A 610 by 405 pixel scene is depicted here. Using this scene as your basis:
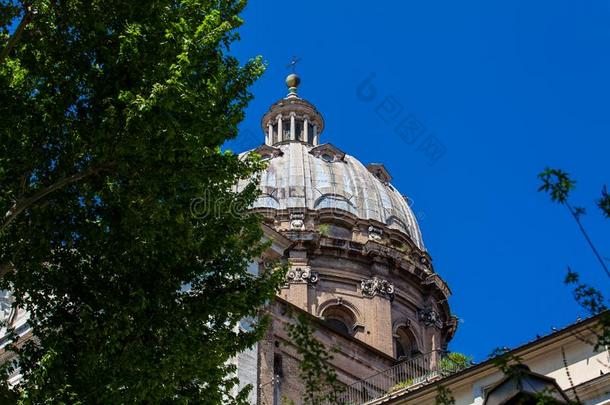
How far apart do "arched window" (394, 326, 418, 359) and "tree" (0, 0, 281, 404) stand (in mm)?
27034

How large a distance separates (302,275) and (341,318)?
234 cm

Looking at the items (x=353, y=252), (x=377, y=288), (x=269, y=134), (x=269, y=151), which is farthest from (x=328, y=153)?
(x=377, y=288)

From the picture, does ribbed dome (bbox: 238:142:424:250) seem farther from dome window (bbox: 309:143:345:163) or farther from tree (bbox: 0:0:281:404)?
tree (bbox: 0:0:281:404)

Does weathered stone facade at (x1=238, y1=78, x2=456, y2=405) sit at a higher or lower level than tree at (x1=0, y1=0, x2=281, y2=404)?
higher

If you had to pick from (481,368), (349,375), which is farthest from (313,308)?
(481,368)

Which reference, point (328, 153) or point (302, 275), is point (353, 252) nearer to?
point (302, 275)

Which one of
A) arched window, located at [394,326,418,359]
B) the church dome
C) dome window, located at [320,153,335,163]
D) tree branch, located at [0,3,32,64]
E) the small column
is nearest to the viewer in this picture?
tree branch, located at [0,3,32,64]

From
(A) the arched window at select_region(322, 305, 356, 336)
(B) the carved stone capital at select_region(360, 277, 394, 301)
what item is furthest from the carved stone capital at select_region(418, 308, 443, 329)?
(A) the arched window at select_region(322, 305, 356, 336)

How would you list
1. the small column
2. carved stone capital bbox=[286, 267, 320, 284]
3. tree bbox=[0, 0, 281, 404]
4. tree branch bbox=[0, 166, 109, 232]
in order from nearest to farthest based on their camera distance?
tree branch bbox=[0, 166, 109, 232], tree bbox=[0, 0, 281, 404], carved stone capital bbox=[286, 267, 320, 284], the small column

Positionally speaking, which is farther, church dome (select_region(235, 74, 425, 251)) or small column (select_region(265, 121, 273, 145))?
small column (select_region(265, 121, 273, 145))

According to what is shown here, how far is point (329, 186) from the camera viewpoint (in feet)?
159

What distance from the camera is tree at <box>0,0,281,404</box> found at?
1645cm

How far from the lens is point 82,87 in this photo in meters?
17.2

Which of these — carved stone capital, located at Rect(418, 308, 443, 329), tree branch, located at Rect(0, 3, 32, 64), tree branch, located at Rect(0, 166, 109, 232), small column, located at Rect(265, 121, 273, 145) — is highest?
small column, located at Rect(265, 121, 273, 145)
